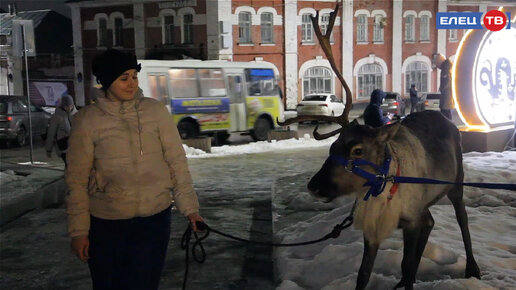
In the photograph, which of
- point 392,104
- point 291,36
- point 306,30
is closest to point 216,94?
point 392,104

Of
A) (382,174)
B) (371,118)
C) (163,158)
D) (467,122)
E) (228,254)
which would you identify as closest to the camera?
(163,158)

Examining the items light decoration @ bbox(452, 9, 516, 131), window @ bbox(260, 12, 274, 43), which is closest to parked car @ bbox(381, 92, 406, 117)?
window @ bbox(260, 12, 274, 43)

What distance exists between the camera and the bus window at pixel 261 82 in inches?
821

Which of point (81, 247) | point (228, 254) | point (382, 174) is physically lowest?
point (228, 254)

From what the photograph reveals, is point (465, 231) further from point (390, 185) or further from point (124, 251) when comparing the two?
point (124, 251)

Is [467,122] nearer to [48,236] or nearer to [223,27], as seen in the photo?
[48,236]

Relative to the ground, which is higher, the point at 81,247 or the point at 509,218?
the point at 81,247

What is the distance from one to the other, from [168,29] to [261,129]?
1544 centimetres

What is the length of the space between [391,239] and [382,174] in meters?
1.98

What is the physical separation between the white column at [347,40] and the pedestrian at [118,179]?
3257cm

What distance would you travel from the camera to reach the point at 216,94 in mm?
19766

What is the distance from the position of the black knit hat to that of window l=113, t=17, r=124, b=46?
33.6 meters

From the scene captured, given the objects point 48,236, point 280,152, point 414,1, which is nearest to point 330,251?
point 48,236

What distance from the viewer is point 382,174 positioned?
153 inches
